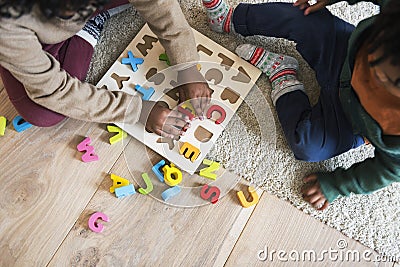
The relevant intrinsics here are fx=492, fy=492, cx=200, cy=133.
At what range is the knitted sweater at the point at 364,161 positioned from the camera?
78cm

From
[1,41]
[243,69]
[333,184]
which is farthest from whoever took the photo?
[243,69]

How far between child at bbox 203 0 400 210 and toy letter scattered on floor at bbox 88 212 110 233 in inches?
15.0

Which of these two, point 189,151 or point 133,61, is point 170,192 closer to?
point 189,151

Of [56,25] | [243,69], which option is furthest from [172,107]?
[56,25]

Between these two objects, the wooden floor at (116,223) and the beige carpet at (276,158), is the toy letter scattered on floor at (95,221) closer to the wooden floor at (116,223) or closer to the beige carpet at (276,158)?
the wooden floor at (116,223)

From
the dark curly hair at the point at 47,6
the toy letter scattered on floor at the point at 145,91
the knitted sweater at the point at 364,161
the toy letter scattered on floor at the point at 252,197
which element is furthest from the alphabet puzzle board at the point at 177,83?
the dark curly hair at the point at 47,6

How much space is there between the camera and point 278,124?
0.98 m

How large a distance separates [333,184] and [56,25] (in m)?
0.56

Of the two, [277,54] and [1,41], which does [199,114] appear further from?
[1,41]

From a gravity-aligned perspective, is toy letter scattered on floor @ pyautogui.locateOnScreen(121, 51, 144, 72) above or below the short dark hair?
below

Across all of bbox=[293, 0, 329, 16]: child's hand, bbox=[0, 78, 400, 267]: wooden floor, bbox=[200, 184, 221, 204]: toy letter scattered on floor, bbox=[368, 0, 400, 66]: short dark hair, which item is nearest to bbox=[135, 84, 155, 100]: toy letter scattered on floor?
bbox=[0, 78, 400, 267]: wooden floor

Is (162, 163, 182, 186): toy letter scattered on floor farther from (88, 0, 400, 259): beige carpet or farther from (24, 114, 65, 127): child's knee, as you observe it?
(24, 114, 65, 127): child's knee

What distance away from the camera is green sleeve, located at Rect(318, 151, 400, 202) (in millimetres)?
813

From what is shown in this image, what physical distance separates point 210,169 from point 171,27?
0.28 meters
